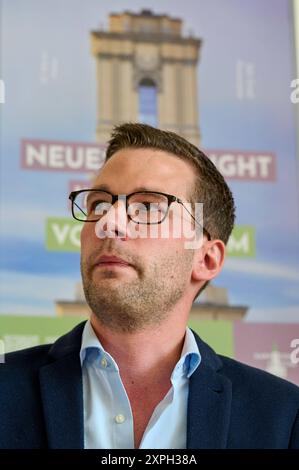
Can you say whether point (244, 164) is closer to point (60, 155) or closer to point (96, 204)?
point (60, 155)

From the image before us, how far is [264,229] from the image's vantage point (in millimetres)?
1658

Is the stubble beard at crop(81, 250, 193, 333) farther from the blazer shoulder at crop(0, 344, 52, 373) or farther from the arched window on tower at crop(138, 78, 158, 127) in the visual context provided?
the arched window on tower at crop(138, 78, 158, 127)

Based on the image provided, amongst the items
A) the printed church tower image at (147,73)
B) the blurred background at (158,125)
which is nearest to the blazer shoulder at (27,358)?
the blurred background at (158,125)

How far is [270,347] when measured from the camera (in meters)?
1.58

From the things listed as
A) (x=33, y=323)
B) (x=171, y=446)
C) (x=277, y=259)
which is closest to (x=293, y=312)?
(x=277, y=259)

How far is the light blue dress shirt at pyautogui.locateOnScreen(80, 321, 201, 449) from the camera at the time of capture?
0.94 m

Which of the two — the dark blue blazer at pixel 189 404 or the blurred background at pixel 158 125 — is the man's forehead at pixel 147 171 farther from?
the blurred background at pixel 158 125

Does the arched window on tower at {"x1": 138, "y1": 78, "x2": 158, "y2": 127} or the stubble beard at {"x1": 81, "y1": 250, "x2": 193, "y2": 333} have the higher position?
the arched window on tower at {"x1": 138, "y1": 78, "x2": 158, "y2": 127}

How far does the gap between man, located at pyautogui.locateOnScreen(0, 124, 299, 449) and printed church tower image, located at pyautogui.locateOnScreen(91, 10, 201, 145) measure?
62cm

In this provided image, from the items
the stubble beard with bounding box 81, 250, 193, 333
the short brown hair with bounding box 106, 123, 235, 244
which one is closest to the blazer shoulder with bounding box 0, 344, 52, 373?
the stubble beard with bounding box 81, 250, 193, 333

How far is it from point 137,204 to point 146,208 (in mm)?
16

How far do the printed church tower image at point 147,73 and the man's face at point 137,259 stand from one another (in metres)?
0.64

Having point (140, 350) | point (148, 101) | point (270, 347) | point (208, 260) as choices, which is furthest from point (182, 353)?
point (148, 101)
